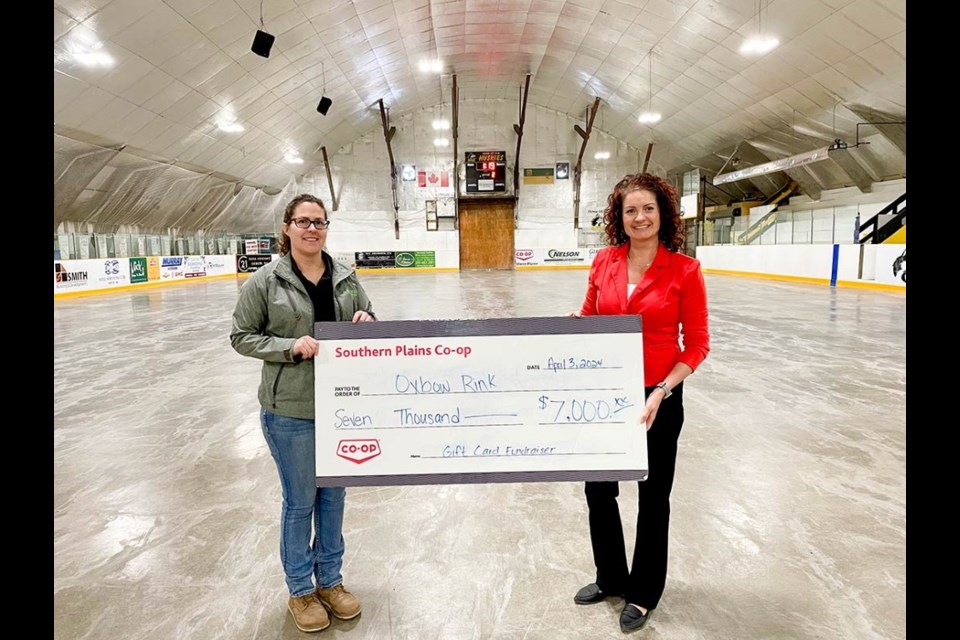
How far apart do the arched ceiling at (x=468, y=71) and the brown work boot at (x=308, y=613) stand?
38.5 ft

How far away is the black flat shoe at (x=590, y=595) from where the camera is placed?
2.11m

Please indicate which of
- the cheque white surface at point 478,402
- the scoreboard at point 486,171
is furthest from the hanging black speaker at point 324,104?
the cheque white surface at point 478,402

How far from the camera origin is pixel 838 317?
9.21 meters

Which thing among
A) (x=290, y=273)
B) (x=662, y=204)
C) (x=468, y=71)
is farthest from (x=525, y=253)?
(x=290, y=273)

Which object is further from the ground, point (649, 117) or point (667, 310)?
point (649, 117)

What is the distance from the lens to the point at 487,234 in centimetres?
2677

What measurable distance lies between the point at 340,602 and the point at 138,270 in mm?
20262

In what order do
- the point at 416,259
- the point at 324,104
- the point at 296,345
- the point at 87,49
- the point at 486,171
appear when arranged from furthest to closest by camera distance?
the point at 416,259 → the point at 486,171 → the point at 324,104 → the point at 87,49 → the point at 296,345

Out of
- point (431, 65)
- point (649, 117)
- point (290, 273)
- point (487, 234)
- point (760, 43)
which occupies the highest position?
point (431, 65)

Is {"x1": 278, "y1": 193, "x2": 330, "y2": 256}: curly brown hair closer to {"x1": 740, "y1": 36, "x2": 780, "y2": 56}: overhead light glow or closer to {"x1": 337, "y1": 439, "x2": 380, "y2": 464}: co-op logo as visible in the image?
{"x1": 337, "y1": 439, "x2": 380, "y2": 464}: co-op logo

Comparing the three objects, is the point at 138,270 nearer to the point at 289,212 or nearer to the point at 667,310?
the point at 289,212

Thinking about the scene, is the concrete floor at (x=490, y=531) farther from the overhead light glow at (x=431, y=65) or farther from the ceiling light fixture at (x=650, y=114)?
the overhead light glow at (x=431, y=65)
